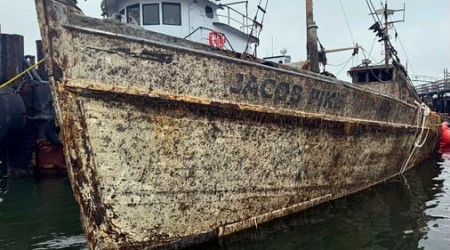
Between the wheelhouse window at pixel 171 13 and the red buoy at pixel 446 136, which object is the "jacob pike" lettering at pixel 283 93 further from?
the red buoy at pixel 446 136

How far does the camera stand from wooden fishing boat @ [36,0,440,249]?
4328 mm

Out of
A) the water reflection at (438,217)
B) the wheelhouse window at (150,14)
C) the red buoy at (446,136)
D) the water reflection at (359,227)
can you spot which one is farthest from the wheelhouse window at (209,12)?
the red buoy at (446,136)

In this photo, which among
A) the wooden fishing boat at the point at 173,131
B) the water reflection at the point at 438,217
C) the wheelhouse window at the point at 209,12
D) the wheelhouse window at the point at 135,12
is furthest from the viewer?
the wheelhouse window at the point at 209,12

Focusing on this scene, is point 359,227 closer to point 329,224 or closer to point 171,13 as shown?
point 329,224

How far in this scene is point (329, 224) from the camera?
6.18 metres

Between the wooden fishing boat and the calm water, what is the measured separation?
30cm

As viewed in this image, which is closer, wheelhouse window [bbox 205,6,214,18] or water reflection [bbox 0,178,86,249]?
water reflection [bbox 0,178,86,249]

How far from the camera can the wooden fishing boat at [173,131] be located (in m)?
4.33

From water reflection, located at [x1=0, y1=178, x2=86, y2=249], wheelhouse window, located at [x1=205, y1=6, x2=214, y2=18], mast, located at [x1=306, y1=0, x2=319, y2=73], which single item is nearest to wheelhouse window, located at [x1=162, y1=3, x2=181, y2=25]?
wheelhouse window, located at [x1=205, y1=6, x2=214, y2=18]

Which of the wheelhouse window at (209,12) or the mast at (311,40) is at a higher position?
Result: the wheelhouse window at (209,12)

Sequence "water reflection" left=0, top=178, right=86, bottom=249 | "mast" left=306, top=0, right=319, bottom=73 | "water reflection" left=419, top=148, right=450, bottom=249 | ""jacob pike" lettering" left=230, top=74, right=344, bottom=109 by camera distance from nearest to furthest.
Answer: ""jacob pike" lettering" left=230, top=74, right=344, bottom=109 < "water reflection" left=419, top=148, right=450, bottom=249 < "water reflection" left=0, top=178, right=86, bottom=249 < "mast" left=306, top=0, right=319, bottom=73

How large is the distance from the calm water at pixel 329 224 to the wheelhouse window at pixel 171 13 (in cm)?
446

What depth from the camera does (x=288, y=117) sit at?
583cm

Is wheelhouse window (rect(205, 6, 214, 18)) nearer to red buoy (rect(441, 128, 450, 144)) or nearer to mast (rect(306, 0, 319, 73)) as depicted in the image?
mast (rect(306, 0, 319, 73))
